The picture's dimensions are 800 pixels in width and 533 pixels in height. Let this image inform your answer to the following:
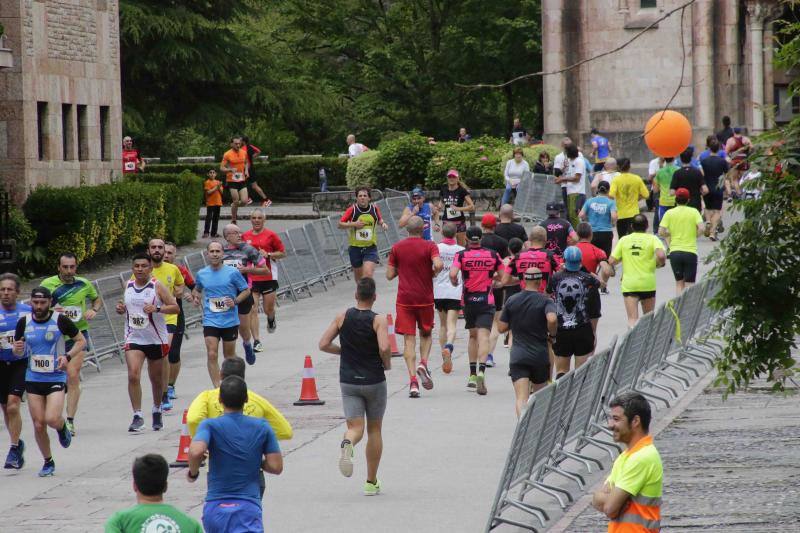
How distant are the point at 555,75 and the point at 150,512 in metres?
36.7

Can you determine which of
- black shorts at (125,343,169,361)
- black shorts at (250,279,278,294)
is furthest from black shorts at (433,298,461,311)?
black shorts at (125,343,169,361)

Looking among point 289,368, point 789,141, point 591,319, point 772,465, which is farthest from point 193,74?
point 789,141

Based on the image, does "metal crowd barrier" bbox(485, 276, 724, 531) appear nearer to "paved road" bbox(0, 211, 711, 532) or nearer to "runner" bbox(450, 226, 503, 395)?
"paved road" bbox(0, 211, 711, 532)

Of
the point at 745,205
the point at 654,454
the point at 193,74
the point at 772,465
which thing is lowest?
the point at 772,465

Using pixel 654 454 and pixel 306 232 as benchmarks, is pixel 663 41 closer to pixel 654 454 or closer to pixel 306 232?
pixel 306 232

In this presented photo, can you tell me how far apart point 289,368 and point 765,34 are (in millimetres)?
26707

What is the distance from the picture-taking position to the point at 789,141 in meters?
9.70

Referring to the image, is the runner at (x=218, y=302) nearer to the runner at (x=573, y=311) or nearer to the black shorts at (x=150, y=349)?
the black shorts at (x=150, y=349)

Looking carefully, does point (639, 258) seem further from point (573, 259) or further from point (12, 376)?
point (12, 376)

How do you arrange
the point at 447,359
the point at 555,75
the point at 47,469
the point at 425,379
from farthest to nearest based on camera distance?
the point at 555,75, the point at 447,359, the point at 425,379, the point at 47,469

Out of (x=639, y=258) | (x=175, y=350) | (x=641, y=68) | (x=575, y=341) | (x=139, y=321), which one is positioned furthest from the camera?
(x=641, y=68)

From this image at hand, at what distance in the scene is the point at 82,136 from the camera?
3172cm

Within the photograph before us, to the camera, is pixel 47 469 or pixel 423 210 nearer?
pixel 47 469

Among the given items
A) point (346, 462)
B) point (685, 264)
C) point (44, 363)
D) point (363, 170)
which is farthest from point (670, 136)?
point (363, 170)
